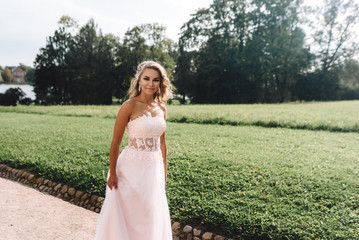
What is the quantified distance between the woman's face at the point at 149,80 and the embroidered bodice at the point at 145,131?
35cm

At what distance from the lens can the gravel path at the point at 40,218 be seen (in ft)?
14.0

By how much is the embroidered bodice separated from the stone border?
80.6 inches

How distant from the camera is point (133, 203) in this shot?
3000 mm

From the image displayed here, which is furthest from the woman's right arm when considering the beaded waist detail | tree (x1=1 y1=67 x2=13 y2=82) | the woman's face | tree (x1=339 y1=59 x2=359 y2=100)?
tree (x1=1 y1=67 x2=13 y2=82)

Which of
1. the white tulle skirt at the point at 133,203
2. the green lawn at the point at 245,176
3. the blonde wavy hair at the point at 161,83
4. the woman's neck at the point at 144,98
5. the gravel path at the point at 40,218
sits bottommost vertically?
the gravel path at the point at 40,218

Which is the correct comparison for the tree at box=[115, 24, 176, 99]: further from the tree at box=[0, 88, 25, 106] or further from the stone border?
the stone border

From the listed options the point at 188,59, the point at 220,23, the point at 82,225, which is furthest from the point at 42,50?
the point at 82,225

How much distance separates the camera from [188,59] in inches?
1837

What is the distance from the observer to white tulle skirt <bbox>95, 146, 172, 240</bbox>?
9.68 ft

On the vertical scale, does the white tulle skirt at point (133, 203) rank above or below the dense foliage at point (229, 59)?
below

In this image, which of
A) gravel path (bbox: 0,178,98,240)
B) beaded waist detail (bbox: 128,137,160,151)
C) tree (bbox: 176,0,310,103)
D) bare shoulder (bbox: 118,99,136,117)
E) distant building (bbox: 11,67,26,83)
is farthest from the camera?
distant building (bbox: 11,67,26,83)

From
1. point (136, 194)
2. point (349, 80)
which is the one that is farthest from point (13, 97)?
point (349, 80)

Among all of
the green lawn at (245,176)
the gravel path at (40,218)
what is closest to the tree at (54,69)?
the green lawn at (245,176)

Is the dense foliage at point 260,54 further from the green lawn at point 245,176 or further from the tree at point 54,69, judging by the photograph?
the green lawn at point 245,176
